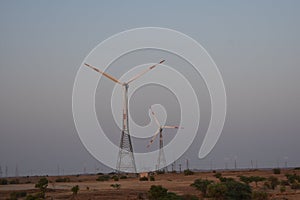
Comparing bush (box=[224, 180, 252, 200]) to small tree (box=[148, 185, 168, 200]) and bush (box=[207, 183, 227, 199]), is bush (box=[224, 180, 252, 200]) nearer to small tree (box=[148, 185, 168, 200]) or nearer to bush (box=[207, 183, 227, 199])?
bush (box=[207, 183, 227, 199])

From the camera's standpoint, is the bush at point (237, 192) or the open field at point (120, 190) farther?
the open field at point (120, 190)

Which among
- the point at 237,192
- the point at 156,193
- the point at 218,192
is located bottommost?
the point at 237,192

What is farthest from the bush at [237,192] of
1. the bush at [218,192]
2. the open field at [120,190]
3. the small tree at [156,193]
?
the small tree at [156,193]

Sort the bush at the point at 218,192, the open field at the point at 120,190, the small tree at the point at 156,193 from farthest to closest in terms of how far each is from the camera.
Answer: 1. the open field at the point at 120,190
2. the bush at the point at 218,192
3. the small tree at the point at 156,193

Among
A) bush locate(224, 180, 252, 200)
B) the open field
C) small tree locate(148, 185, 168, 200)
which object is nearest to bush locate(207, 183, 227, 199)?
bush locate(224, 180, 252, 200)

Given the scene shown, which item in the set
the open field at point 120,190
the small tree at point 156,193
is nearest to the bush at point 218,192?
the open field at point 120,190

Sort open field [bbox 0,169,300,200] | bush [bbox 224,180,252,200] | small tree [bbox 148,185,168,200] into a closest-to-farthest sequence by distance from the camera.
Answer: small tree [bbox 148,185,168,200]
bush [bbox 224,180,252,200]
open field [bbox 0,169,300,200]

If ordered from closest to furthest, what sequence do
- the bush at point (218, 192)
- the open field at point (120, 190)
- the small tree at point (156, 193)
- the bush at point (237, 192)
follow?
the small tree at point (156, 193), the bush at point (218, 192), the bush at point (237, 192), the open field at point (120, 190)

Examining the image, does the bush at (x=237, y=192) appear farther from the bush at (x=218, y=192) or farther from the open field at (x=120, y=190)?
the open field at (x=120, y=190)

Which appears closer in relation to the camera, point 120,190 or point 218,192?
point 218,192

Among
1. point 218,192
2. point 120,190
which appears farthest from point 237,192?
point 120,190

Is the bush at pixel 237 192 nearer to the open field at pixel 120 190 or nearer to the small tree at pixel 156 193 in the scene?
the open field at pixel 120 190

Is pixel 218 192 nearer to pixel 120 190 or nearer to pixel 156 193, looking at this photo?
pixel 156 193

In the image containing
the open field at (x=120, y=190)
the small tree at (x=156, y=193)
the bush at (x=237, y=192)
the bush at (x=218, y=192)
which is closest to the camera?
the small tree at (x=156, y=193)
